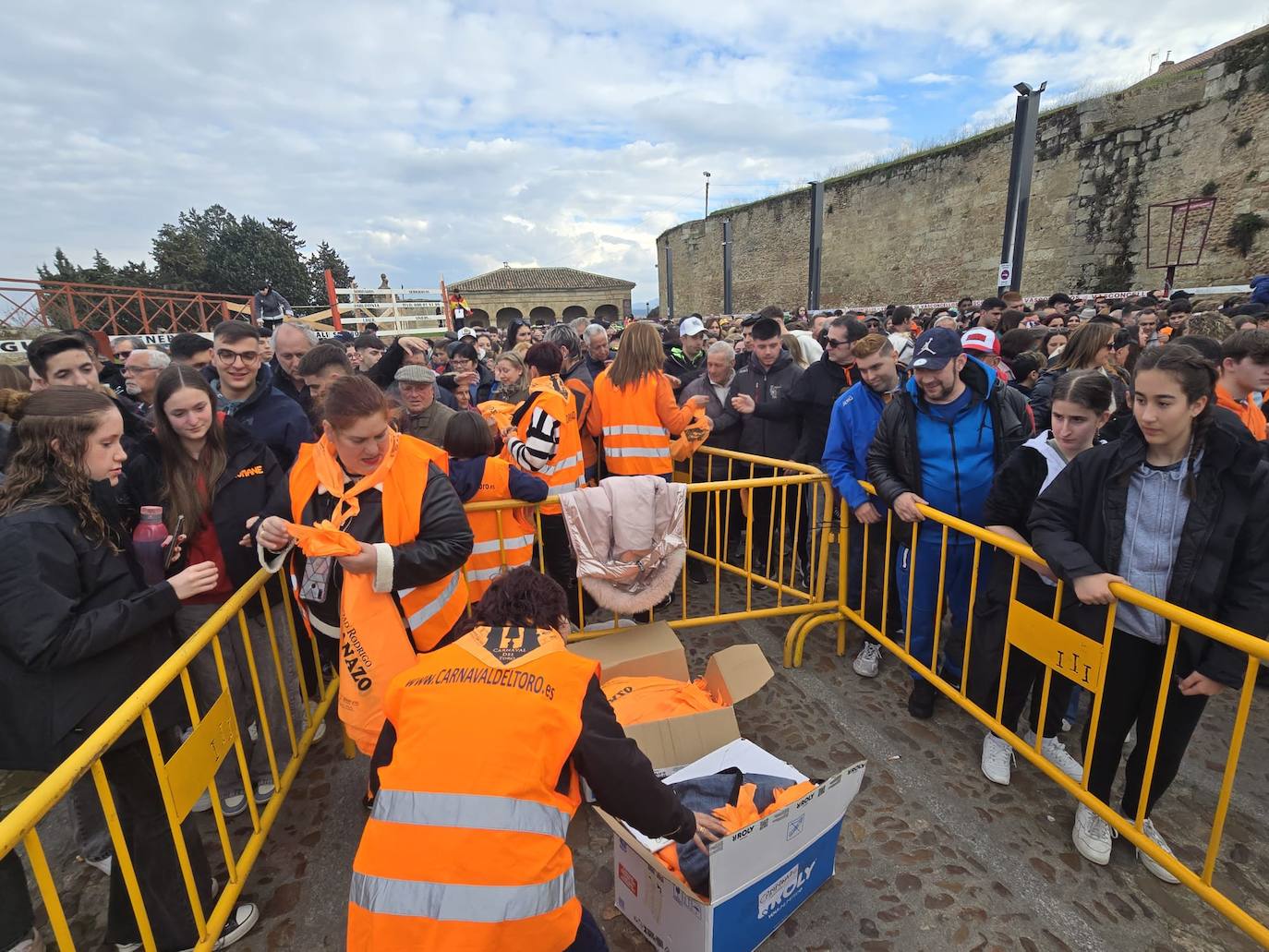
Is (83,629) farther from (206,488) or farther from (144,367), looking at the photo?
(144,367)

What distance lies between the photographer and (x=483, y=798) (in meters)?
1.31

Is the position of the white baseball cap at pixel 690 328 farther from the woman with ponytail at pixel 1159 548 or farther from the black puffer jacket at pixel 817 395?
the woman with ponytail at pixel 1159 548

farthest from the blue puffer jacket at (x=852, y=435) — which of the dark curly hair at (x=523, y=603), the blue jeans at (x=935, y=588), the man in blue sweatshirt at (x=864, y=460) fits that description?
the dark curly hair at (x=523, y=603)

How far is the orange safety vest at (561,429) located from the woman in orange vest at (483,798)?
2.04m

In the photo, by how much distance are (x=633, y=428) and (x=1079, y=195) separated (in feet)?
60.4

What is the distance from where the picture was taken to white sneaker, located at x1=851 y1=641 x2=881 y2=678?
363 cm

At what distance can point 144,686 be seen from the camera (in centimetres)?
173

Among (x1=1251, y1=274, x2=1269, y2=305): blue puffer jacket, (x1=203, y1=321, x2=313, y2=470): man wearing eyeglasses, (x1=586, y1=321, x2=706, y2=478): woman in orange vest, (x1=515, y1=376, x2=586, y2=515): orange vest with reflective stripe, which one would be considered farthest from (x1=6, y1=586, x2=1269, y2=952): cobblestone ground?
(x1=1251, y1=274, x2=1269, y2=305): blue puffer jacket

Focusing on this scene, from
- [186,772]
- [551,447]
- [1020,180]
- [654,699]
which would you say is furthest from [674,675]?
[1020,180]

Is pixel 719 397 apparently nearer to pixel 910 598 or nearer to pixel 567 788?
pixel 910 598

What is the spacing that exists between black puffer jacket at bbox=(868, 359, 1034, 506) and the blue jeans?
34 cm

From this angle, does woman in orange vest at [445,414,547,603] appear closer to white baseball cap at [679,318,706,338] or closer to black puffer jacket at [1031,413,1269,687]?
black puffer jacket at [1031,413,1269,687]

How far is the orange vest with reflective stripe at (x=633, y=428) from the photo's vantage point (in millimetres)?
4195

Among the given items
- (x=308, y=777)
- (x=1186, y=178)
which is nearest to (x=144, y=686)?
(x=308, y=777)
